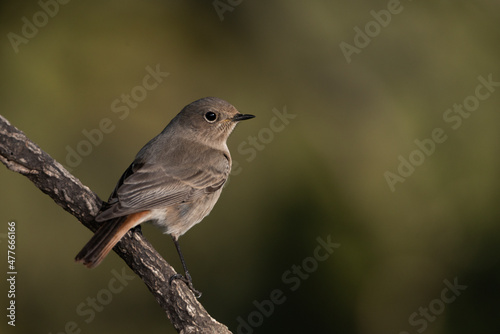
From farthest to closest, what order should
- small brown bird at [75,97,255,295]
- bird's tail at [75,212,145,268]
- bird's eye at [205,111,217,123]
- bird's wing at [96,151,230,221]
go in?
bird's eye at [205,111,217,123]
bird's wing at [96,151,230,221]
small brown bird at [75,97,255,295]
bird's tail at [75,212,145,268]

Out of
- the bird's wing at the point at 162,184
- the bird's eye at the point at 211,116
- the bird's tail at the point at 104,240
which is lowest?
the bird's tail at the point at 104,240

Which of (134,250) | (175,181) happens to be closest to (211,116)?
(175,181)

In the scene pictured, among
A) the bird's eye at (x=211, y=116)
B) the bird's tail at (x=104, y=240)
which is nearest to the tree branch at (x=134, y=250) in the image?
the bird's tail at (x=104, y=240)

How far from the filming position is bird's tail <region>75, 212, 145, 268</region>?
352 cm

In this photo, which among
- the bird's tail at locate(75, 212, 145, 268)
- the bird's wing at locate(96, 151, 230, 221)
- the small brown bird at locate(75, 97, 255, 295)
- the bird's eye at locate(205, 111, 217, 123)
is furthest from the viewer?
the bird's eye at locate(205, 111, 217, 123)

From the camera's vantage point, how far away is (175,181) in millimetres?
4246

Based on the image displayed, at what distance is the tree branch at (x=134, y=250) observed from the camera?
356 centimetres

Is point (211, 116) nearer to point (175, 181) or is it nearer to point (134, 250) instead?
point (175, 181)

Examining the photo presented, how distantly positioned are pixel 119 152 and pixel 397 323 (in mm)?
2915

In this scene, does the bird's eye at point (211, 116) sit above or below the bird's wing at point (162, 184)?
above

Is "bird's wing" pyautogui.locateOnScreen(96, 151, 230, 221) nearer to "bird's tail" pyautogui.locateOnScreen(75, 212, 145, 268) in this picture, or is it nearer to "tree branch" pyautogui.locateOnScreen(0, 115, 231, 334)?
"bird's tail" pyautogui.locateOnScreen(75, 212, 145, 268)

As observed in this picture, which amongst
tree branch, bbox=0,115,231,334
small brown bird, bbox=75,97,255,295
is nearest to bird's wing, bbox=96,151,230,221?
small brown bird, bbox=75,97,255,295

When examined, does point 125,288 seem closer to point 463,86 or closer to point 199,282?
point 199,282

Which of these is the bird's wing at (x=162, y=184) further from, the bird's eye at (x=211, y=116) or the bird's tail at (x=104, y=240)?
the bird's eye at (x=211, y=116)
